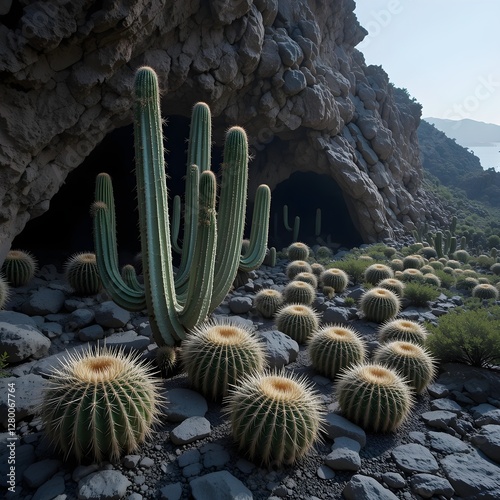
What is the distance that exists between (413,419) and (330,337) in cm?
119

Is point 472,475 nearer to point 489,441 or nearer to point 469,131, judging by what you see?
point 489,441

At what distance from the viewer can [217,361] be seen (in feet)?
12.0

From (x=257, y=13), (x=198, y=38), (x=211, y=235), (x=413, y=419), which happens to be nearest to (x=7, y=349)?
(x=211, y=235)

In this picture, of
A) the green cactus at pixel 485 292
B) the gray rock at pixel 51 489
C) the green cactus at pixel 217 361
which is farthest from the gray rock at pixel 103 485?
the green cactus at pixel 485 292

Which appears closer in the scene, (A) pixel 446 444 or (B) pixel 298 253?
(A) pixel 446 444

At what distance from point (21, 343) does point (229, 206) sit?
2.85 metres

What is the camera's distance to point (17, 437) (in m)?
3.14

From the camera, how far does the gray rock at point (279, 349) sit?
15.3ft

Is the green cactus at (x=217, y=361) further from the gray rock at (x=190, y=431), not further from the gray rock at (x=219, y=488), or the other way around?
the gray rock at (x=219, y=488)

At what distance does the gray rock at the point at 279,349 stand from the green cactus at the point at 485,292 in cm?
563

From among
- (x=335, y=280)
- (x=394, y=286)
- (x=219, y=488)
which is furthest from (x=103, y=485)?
(x=394, y=286)

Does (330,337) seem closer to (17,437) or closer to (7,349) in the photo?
(17,437)

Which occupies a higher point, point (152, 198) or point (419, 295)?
point (152, 198)

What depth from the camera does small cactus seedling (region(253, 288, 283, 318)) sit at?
6535 millimetres
